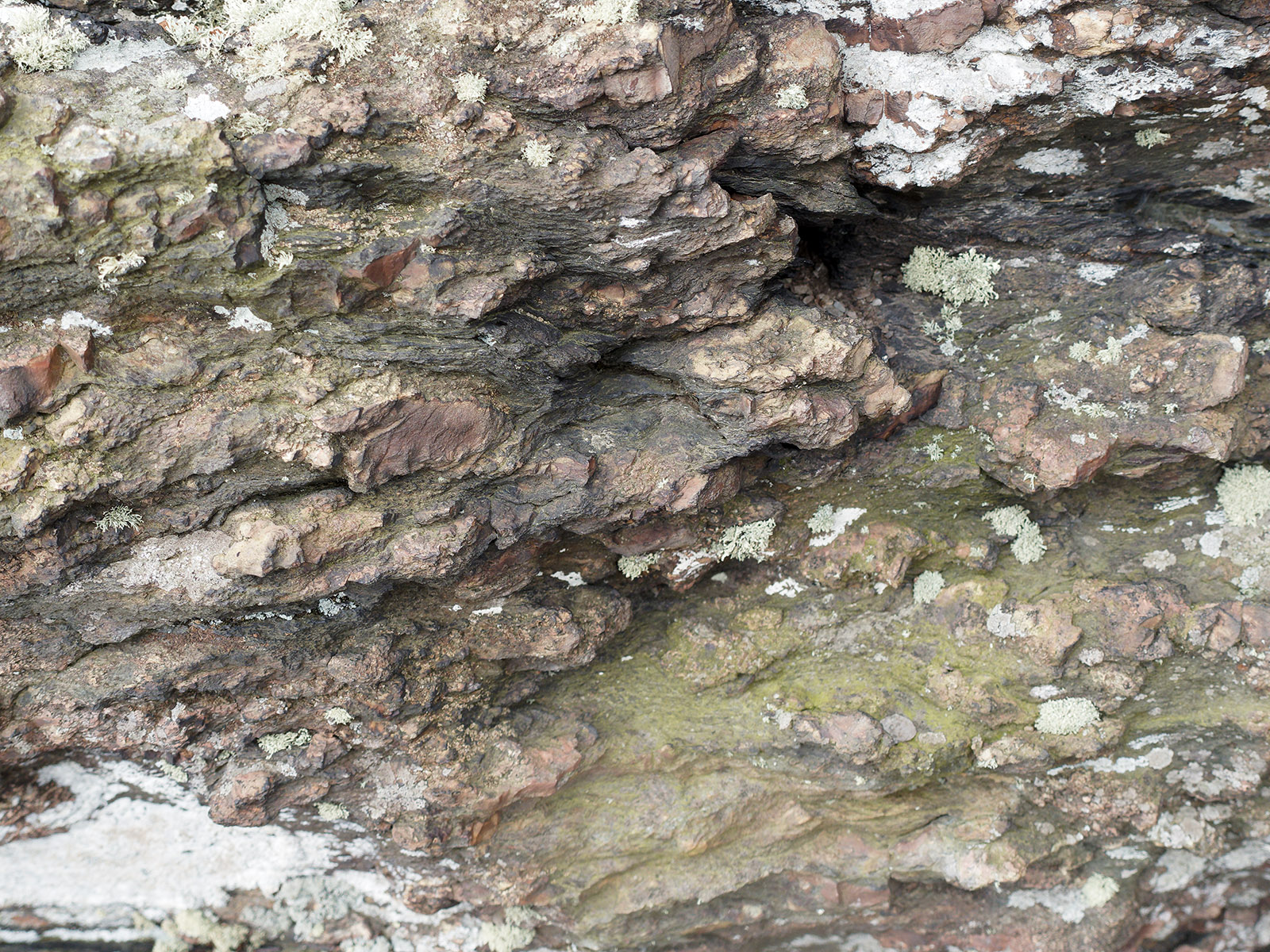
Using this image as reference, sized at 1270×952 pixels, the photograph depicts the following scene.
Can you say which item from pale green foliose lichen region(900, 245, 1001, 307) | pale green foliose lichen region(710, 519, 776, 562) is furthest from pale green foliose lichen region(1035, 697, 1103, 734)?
pale green foliose lichen region(900, 245, 1001, 307)

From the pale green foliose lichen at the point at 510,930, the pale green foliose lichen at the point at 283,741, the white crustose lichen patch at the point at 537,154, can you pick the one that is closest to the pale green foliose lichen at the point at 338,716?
the pale green foliose lichen at the point at 283,741

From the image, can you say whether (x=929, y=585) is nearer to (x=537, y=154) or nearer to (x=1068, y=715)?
(x=1068, y=715)

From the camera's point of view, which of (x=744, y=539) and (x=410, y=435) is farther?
(x=744, y=539)

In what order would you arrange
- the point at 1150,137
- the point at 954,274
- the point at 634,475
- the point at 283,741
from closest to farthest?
the point at 1150,137 → the point at 634,475 → the point at 954,274 → the point at 283,741

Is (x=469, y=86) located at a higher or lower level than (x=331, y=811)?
higher

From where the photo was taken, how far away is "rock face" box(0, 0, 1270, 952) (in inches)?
203

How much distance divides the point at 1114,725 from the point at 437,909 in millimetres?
7542

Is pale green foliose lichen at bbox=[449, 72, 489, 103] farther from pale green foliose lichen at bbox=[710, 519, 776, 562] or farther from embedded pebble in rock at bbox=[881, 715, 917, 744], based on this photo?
embedded pebble in rock at bbox=[881, 715, 917, 744]

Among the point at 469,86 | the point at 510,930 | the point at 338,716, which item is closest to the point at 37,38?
the point at 469,86

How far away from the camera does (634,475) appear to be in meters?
6.62

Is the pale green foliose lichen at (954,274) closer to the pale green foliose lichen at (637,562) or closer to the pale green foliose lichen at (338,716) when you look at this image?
the pale green foliose lichen at (637,562)

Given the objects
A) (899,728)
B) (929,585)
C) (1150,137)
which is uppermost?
(1150,137)

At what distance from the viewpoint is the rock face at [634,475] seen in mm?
5164

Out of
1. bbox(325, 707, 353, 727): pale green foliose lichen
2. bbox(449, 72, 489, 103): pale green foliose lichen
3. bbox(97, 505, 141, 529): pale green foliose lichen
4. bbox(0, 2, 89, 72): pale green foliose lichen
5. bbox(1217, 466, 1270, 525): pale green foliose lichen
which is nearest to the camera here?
Answer: bbox(0, 2, 89, 72): pale green foliose lichen
